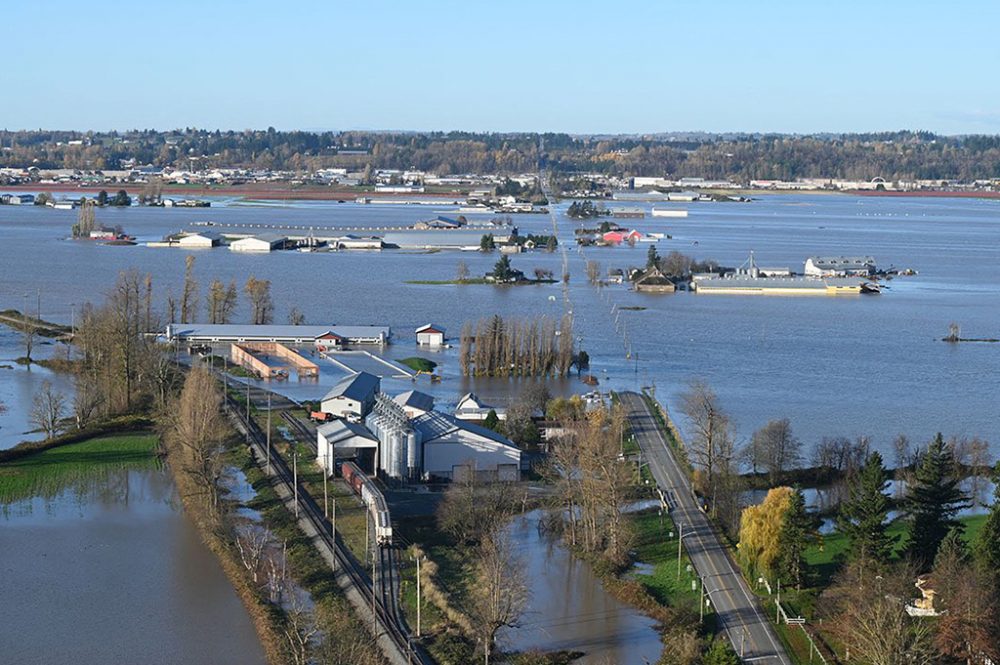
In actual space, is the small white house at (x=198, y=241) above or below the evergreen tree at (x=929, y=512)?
below

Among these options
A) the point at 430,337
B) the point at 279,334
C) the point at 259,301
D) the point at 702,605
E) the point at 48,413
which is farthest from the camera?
the point at 259,301

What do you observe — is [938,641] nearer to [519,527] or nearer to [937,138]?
[519,527]

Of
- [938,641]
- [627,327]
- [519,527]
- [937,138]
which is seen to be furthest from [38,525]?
[937,138]

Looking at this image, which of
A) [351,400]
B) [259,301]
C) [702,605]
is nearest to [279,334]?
[259,301]

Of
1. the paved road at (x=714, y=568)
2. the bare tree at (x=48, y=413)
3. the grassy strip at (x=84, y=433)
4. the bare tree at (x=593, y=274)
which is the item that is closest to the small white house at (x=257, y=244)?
the bare tree at (x=593, y=274)

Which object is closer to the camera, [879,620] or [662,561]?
[879,620]

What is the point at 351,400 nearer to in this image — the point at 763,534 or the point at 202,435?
the point at 202,435

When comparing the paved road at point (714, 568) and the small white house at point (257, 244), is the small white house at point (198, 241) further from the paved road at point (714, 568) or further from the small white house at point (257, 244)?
the paved road at point (714, 568)
